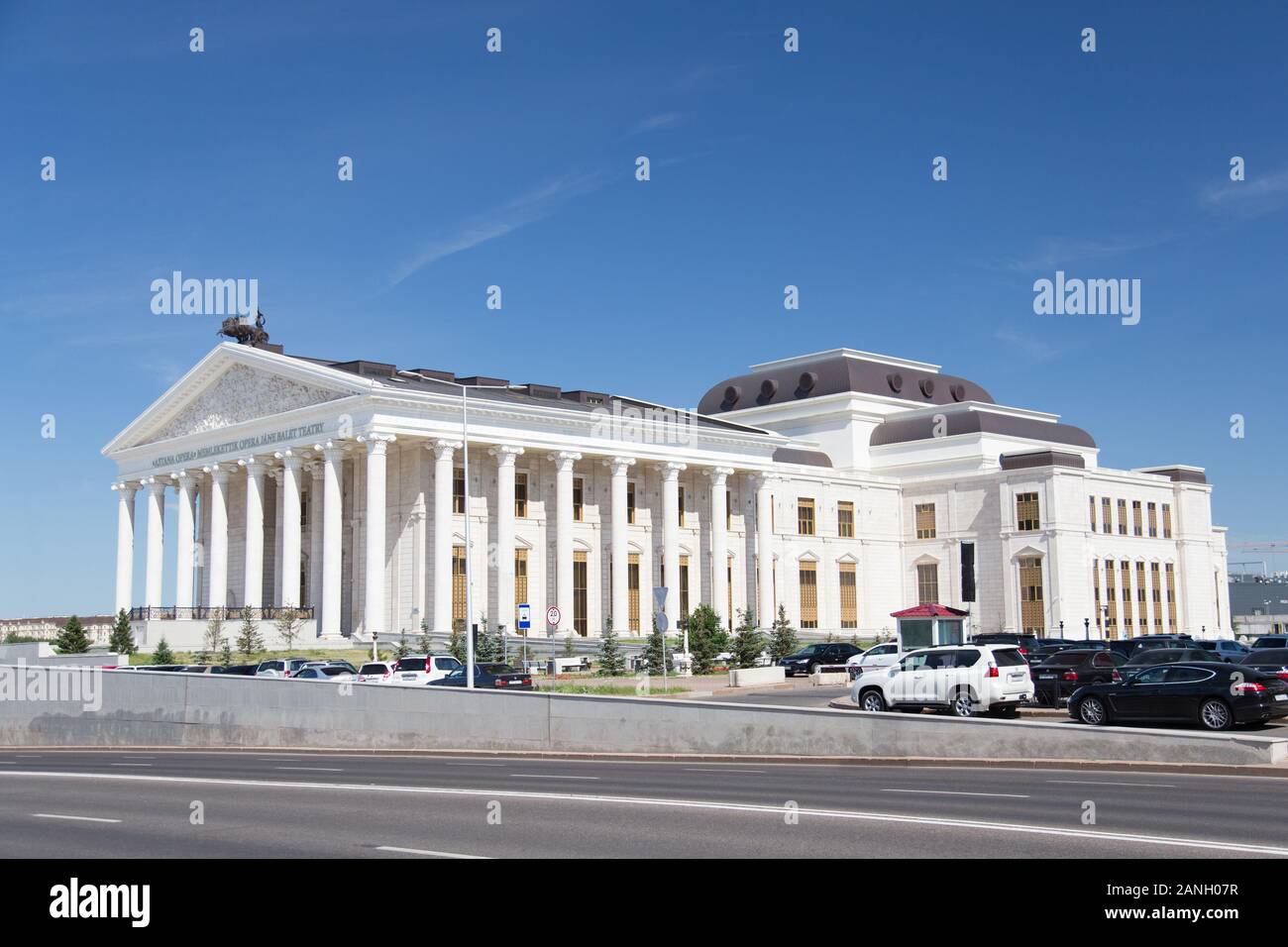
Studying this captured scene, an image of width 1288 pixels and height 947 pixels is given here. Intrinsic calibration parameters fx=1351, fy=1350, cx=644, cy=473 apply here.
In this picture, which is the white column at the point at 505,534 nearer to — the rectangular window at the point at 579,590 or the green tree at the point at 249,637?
the rectangular window at the point at 579,590

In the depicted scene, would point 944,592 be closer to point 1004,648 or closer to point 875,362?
point 875,362

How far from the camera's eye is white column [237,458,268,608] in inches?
2970

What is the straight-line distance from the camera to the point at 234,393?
78.6 metres

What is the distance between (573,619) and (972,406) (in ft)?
125

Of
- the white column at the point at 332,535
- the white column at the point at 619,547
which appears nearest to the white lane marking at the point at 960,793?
the white column at the point at 332,535

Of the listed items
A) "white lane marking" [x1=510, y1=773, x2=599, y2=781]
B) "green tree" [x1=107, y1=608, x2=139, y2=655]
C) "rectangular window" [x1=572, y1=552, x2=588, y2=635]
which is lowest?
"white lane marking" [x1=510, y1=773, x2=599, y2=781]

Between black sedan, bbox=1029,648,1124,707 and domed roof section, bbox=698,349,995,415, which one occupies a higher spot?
domed roof section, bbox=698,349,995,415

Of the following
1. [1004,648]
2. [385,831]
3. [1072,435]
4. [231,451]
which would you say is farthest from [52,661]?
[1072,435]

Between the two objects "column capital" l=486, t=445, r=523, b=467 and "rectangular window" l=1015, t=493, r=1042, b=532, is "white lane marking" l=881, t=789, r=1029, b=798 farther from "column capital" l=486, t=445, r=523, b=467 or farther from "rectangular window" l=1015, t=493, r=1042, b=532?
"rectangular window" l=1015, t=493, r=1042, b=532

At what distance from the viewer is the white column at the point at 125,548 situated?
82.6 metres

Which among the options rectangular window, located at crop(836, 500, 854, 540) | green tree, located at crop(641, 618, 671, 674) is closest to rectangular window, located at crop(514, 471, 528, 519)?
green tree, located at crop(641, 618, 671, 674)

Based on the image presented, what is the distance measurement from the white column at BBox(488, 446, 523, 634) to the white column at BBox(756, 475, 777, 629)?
18.8 m

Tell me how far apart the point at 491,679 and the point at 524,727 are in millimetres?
15541

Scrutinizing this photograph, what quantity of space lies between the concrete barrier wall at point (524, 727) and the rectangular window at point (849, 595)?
66.6m
